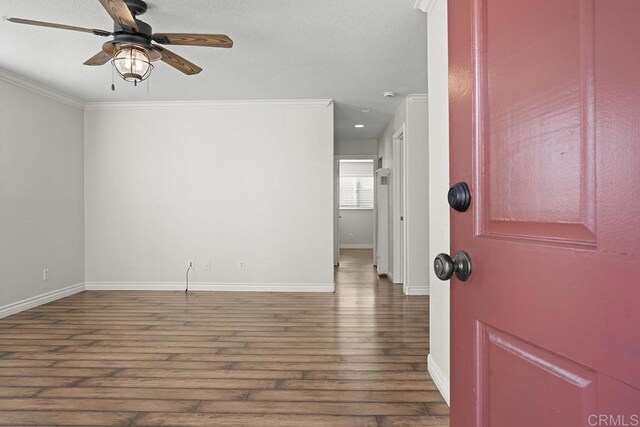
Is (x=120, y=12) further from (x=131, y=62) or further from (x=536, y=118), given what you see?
(x=536, y=118)

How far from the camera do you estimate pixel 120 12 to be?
206 centimetres

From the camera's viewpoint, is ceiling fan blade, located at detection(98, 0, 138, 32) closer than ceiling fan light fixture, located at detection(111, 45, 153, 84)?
Yes

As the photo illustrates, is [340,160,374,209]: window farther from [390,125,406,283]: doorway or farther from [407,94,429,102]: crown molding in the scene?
[407,94,429,102]: crown molding

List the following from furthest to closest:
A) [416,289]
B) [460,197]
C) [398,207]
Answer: [398,207] → [416,289] → [460,197]

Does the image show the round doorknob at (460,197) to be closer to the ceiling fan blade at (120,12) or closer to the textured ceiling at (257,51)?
the ceiling fan blade at (120,12)

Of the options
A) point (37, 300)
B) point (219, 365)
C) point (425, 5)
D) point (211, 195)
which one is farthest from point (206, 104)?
point (219, 365)

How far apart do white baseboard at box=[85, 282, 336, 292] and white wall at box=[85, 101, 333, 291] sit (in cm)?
1

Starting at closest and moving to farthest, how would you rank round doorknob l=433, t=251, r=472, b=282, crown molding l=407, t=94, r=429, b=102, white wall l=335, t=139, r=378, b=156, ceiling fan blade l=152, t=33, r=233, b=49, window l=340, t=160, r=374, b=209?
1. round doorknob l=433, t=251, r=472, b=282
2. ceiling fan blade l=152, t=33, r=233, b=49
3. crown molding l=407, t=94, r=429, b=102
4. white wall l=335, t=139, r=378, b=156
5. window l=340, t=160, r=374, b=209

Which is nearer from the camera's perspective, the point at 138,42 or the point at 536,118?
the point at 536,118

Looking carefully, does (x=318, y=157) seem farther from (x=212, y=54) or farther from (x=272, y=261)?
(x=212, y=54)

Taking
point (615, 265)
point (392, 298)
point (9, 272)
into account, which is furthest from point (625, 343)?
point (9, 272)

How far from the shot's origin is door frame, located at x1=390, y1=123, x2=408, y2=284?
16.9 ft

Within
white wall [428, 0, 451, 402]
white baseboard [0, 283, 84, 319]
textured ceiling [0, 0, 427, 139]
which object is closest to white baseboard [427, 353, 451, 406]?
white wall [428, 0, 451, 402]

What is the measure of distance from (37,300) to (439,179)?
4.69 meters
